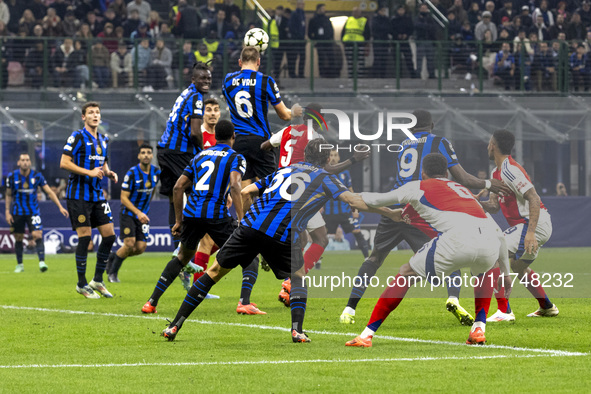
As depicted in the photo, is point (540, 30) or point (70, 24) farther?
point (540, 30)

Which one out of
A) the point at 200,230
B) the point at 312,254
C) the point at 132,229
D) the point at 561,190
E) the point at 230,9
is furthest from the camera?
the point at 230,9

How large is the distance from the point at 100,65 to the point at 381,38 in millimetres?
7698

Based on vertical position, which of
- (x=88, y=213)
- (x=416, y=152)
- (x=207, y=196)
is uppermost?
(x=416, y=152)

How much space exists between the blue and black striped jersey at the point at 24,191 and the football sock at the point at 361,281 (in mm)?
10642

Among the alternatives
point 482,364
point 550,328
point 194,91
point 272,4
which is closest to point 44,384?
point 482,364

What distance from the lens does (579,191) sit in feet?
77.2

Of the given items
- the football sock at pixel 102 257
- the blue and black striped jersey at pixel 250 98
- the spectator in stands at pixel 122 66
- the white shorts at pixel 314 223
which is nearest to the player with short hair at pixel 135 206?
the football sock at pixel 102 257

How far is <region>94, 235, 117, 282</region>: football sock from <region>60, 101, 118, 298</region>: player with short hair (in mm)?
146

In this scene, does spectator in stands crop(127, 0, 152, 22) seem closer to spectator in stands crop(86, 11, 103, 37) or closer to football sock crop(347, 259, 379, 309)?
spectator in stands crop(86, 11, 103, 37)

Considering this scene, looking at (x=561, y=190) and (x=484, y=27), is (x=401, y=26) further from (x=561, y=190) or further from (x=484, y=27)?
(x=561, y=190)

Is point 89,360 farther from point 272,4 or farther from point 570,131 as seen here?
point 272,4

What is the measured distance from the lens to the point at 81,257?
1250cm

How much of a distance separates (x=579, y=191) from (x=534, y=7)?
9.39 m

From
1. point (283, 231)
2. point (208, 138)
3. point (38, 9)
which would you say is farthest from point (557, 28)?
point (283, 231)
